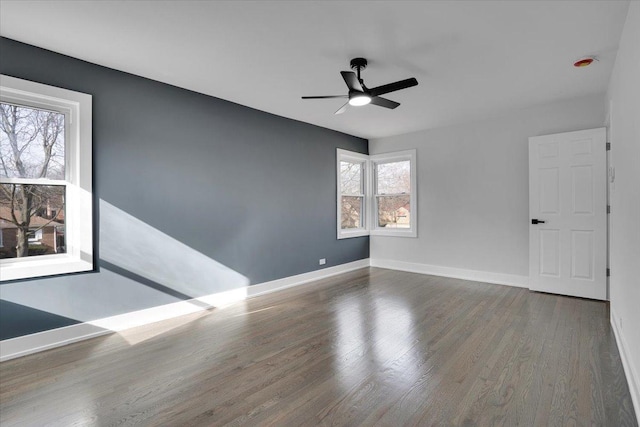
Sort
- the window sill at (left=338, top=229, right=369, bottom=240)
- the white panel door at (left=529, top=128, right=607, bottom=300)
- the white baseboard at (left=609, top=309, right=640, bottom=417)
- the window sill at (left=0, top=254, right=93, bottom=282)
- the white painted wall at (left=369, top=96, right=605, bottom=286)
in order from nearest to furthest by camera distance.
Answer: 1. the white baseboard at (left=609, top=309, right=640, bottom=417)
2. the window sill at (left=0, top=254, right=93, bottom=282)
3. the white panel door at (left=529, top=128, right=607, bottom=300)
4. the white painted wall at (left=369, top=96, right=605, bottom=286)
5. the window sill at (left=338, top=229, right=369, bottom=240)

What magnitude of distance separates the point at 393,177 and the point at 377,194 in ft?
1.53

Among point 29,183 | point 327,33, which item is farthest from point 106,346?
point 327,33

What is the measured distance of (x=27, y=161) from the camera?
2801 millimetres

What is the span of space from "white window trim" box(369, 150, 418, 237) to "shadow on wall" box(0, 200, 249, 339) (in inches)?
132

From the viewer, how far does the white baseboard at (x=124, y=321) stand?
269cm

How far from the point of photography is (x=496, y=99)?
13.6 ft

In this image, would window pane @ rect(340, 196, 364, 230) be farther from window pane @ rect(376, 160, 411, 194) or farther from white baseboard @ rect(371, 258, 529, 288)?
white baseboard @ rect(371, 258, 529, 288)

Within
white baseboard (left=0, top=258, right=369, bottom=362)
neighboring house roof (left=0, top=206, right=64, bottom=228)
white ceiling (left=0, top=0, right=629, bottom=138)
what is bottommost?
white baseboard (left=0, top=258, right=369, bottom=362)

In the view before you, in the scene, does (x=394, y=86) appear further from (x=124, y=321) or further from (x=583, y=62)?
(x=124, y=321)

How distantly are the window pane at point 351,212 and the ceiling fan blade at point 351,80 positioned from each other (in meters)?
3.26

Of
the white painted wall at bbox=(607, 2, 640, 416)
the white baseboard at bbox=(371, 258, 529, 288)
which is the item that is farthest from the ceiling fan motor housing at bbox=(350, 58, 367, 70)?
the white baseboard at bbox=(371, 258, 529, 288)

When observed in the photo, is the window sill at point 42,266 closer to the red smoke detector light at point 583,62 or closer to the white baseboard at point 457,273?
the white baseboard at point 457,273

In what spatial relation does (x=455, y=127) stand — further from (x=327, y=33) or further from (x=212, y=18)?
(x=212, y=18)

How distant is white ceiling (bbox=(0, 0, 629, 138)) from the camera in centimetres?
→ 228
